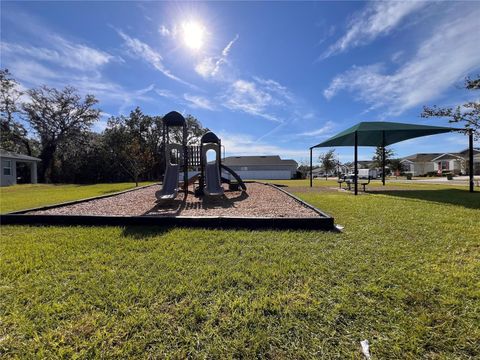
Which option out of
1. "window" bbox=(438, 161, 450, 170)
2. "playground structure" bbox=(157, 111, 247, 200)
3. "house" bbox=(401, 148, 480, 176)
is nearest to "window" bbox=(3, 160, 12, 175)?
"playground structure" bbox=(157, 111, 247, 200)

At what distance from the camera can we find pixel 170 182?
8.48 meters

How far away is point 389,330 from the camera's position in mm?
1800

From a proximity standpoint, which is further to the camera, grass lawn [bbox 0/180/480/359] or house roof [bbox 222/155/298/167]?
house roof [bbox 222/155/298/167]

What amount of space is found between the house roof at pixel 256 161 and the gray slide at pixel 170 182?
38056 mm

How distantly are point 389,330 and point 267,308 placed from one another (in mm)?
971

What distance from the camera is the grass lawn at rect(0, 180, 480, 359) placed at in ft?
5.53

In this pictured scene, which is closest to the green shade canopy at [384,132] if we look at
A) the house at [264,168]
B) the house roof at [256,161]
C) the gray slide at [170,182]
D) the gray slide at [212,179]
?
the gray slide at [212,179]

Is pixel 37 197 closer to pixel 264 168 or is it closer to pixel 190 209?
pixel 190 209

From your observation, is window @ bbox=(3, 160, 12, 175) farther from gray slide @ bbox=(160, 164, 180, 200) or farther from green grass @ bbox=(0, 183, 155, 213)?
gray slide @ bbox=(160, 164, 180, 200)

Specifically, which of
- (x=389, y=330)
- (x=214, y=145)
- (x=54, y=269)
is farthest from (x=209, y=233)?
(x=214, y=145)

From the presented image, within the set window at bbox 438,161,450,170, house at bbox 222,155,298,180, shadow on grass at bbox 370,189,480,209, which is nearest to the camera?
shadow on grass at bbox 370,189,480,209

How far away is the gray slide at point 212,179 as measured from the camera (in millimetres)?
9365

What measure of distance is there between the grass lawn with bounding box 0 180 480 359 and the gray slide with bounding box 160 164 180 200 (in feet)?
13.3

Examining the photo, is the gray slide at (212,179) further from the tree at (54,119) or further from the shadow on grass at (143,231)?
the tree at (54,119)
